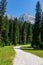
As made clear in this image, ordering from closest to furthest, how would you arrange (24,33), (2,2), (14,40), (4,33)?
1. (2,2)
2. (4,33)
3. (14,40)
4. (24,33)

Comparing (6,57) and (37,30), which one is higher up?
(37,30)

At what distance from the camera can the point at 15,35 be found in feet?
376

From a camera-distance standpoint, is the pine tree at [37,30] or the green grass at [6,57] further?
the pine tree at [37,30]

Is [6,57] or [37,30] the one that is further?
[37,30]

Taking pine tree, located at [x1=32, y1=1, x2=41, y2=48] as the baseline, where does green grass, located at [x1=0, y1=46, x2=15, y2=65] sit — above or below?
below

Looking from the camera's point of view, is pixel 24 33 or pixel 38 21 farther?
pixel 24 33

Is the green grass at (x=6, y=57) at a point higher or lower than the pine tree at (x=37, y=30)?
lower

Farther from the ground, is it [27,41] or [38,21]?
[38,21]

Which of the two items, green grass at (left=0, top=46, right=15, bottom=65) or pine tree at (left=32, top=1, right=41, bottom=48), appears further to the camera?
pine tree at (left=32, top=1, right=41, bottom=48)

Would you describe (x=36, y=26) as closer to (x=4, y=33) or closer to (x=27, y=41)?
(x=4, y=33)

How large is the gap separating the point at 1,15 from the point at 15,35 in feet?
137

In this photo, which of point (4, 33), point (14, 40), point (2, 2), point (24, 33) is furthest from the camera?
point (24, 33)

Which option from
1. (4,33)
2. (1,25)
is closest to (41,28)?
(1,25)

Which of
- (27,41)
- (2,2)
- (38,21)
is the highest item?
(2,2)
